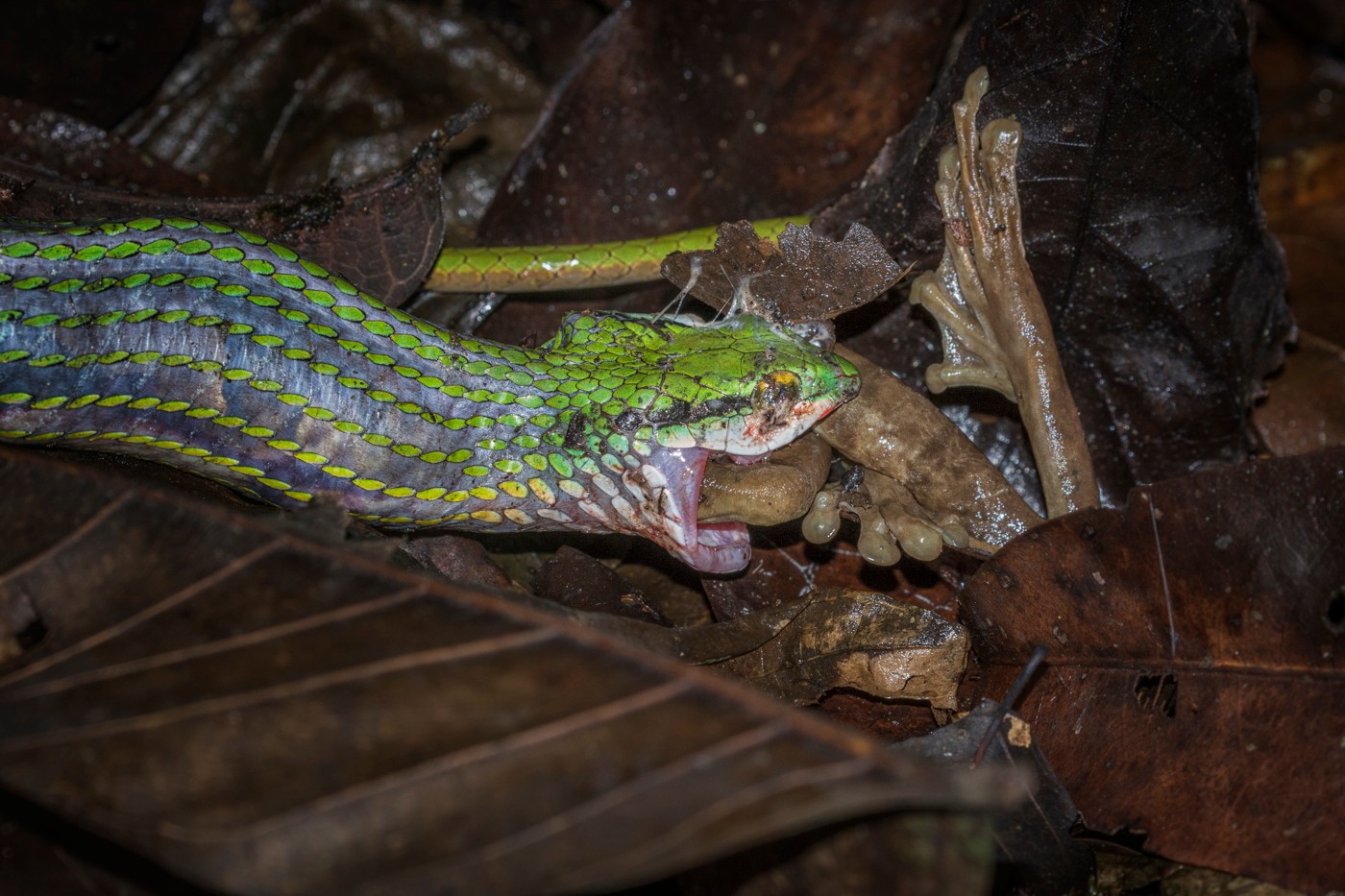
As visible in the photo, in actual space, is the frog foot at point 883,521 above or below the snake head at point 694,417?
below

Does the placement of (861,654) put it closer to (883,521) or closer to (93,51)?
(883,521)

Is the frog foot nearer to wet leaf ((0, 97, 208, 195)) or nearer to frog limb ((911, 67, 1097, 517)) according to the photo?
frog limb ((911, 67, 1097, 517))

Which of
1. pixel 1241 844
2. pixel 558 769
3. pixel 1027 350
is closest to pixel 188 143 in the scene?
pixel 1027 350

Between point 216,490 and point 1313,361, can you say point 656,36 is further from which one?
point 1313,361

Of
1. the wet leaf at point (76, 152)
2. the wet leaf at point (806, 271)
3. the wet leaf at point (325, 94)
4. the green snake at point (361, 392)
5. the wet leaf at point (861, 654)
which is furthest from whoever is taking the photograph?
the wet leaf at point (325, 94)

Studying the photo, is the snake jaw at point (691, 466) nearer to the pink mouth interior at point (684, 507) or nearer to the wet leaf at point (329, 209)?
the pink mouth interior at point (684, 507)

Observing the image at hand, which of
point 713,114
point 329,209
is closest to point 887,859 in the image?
point 329,209

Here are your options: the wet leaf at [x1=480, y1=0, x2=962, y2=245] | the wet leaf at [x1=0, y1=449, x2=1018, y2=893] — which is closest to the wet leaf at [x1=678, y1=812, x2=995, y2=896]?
the wet leaf at [x1=0, y1=449, x2=1018, y2=893]

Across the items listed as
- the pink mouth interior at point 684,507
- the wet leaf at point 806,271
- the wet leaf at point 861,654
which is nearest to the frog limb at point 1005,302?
the wet leaf at point 806,271
